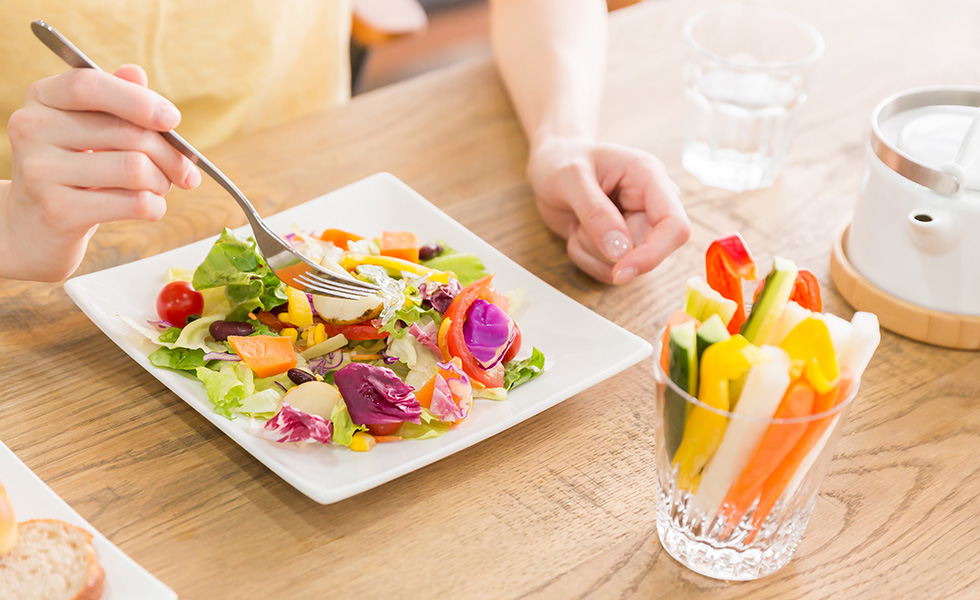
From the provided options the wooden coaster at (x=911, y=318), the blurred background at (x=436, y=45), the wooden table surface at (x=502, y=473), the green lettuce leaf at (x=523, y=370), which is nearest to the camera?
the wooden table surface at (x=502, y=473)

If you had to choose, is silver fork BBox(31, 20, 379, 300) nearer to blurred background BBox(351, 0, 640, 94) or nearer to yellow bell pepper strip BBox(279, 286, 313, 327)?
yellow bell pepper strip BBox(279, 286, 313, 327)

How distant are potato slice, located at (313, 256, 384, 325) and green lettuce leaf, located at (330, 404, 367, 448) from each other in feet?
0.53

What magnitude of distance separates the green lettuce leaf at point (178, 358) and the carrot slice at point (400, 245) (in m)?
0.32

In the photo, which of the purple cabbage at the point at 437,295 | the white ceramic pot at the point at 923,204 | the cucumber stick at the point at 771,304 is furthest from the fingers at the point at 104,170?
the white ceramic pot at the point at 923,204

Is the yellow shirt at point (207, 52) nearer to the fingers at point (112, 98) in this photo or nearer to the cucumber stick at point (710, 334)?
the fingers at point (112, 98)

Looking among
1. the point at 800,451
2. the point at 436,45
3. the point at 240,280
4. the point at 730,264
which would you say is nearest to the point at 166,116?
the point at 240,280

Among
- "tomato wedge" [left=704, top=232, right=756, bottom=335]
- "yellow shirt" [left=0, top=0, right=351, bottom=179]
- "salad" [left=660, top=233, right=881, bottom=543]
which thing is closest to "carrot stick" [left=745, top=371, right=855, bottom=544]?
"salad" [left=660, top=233, right=881, bottom=543]

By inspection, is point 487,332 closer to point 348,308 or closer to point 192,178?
point 348,308

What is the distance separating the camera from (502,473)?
104 cm

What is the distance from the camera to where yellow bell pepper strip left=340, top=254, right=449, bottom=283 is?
1262 millimetres

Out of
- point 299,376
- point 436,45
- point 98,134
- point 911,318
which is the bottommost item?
point 436,45

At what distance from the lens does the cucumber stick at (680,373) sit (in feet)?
2.60

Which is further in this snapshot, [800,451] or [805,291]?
[805,291]

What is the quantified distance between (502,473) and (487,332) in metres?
0.18
